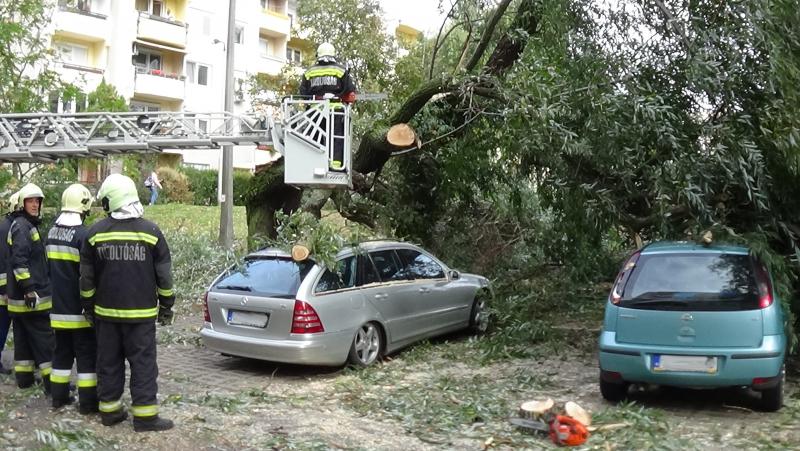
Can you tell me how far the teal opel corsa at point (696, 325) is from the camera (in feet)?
20.7

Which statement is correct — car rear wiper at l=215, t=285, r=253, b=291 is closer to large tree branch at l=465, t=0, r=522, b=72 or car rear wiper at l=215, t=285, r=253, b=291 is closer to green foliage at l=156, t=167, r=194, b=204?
large tree branch at l=465, t=0, r=522, b=72

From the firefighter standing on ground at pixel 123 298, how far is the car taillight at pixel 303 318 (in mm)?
2095

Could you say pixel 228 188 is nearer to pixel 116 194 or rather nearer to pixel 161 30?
pixel 116 194

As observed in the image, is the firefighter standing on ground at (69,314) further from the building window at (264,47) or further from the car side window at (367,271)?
the building window at (264,47)

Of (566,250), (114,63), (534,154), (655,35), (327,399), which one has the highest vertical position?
(114,63)

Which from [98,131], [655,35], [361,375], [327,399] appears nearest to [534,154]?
[655,35]

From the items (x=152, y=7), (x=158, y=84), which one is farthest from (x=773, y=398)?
(x=152, y=7)

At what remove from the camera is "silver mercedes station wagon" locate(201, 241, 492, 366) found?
7840 mm

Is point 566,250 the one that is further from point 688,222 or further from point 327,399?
point 327,399

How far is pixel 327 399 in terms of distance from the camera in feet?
23.9

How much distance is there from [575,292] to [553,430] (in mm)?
5453

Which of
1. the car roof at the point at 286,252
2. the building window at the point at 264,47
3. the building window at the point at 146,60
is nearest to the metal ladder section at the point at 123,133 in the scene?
the car roof at the point at 286,252

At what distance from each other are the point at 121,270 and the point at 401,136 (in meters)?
6.20

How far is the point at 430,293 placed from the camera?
955 cm
